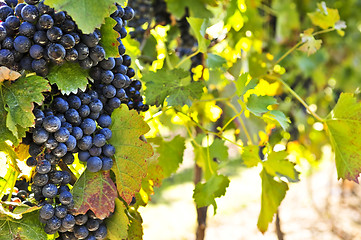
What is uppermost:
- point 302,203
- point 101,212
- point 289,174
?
point 101,212

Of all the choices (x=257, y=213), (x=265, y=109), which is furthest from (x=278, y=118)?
(x=257, y=213)

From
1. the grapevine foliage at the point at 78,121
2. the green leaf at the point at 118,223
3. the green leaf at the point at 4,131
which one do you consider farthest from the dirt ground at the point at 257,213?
the green leaf at the point at 4,131

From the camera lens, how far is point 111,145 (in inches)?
29.3

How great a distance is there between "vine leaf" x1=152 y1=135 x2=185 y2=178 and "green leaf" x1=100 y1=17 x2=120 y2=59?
0.52 m

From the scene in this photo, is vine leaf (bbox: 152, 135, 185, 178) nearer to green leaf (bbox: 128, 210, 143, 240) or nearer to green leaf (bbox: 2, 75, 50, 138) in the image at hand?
green leaf (bbox: 128, 210, 143, 240)

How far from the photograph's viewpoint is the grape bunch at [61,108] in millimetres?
654

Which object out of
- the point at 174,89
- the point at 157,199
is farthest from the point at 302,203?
the point at 174,89

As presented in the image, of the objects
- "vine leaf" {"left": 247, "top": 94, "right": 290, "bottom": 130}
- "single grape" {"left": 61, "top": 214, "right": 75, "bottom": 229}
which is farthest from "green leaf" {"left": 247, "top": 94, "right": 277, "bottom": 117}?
"single grape" {"left": 61, "top": 214, "right": 75, "bottom": 229}

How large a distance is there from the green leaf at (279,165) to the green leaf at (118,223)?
1.45ft

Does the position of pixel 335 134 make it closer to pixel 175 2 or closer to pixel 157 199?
pixel 175 2

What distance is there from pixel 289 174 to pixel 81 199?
0.58 metres

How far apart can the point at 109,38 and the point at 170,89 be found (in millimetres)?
290

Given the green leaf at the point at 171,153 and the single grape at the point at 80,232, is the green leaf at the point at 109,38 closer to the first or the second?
the single grape at the point at 80,232

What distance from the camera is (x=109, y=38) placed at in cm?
72
